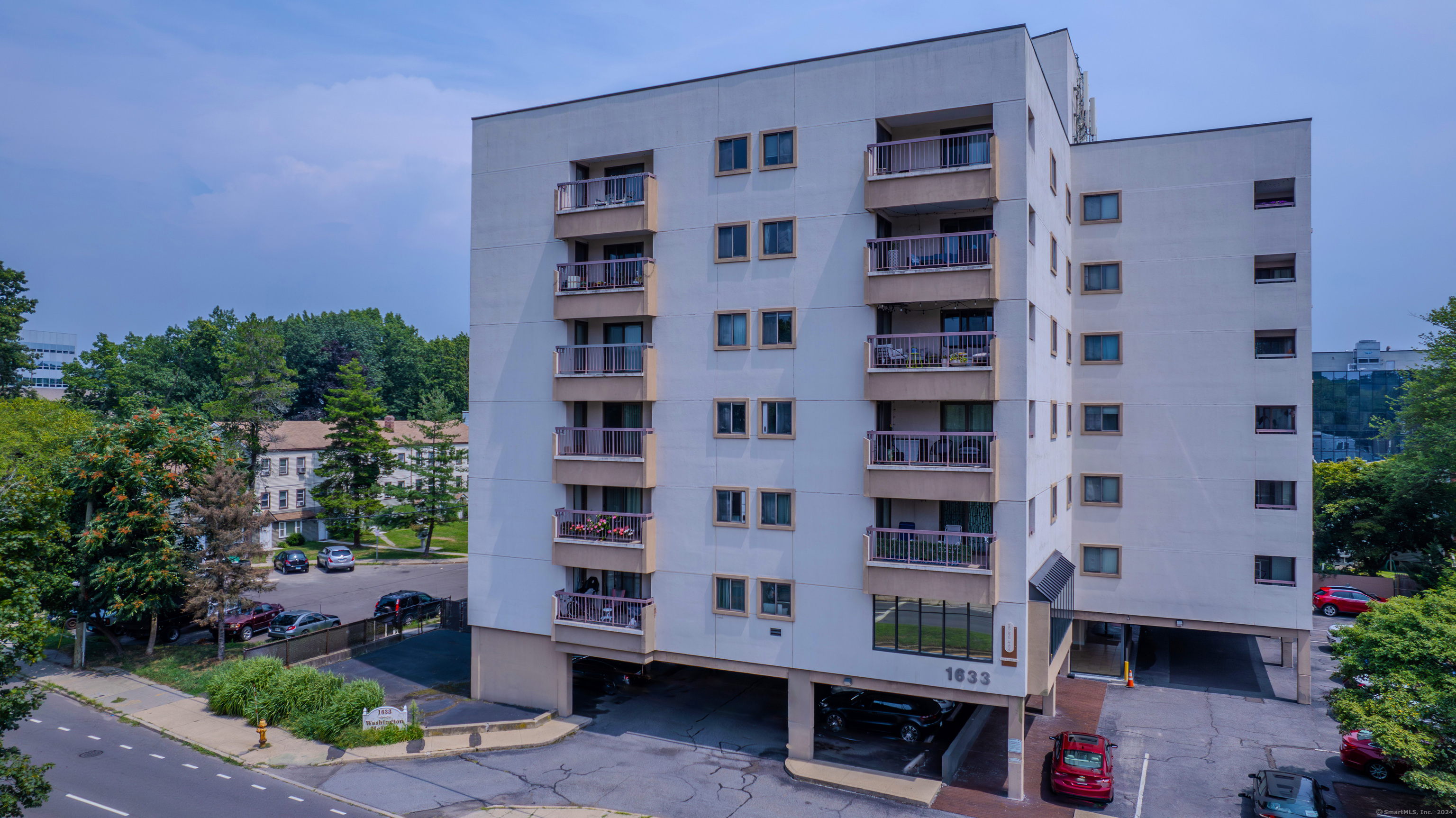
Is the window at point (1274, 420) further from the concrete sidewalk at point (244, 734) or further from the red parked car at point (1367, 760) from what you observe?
the concrete sidewalk at point (244, 734)

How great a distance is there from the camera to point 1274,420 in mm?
30328

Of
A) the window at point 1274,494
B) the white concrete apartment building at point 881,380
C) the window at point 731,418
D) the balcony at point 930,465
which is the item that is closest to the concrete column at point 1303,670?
the white concrete apartment building at point 881,380

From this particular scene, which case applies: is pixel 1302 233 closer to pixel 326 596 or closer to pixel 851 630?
pixel 851 630

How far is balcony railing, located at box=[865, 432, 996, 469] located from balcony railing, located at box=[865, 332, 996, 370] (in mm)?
1973

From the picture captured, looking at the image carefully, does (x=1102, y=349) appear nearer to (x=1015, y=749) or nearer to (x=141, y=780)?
(x=1015, y=749)

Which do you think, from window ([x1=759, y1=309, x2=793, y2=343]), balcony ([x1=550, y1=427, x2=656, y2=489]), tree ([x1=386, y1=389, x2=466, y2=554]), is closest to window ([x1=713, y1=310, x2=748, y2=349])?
window ([x1=759, y1=309, x2=793, y2=343])

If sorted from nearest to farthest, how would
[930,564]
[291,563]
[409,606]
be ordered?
[930,564] → [409,606] → [291,563]

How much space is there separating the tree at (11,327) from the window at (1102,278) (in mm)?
68113

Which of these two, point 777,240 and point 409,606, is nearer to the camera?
point 777,240

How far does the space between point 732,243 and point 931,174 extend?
252 inches

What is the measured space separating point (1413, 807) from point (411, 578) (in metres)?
49.6

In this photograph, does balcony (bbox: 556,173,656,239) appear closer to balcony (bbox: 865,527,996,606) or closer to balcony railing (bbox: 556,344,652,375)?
balcony railing (bbox: 556,344,652,375)

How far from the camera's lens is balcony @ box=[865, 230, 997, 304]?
22.2 m

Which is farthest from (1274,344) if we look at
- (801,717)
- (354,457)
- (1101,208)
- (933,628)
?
(354,457)
